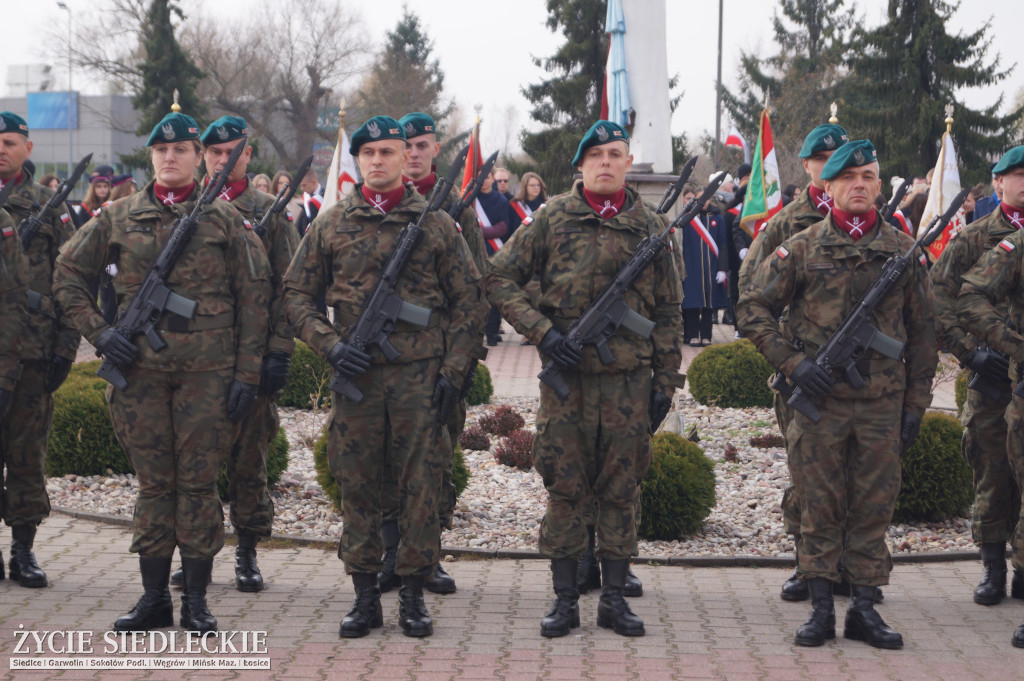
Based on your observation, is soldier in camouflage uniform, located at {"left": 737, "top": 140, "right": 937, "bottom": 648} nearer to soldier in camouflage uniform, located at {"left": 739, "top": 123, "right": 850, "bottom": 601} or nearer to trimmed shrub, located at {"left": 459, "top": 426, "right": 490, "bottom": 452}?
soldier in camouflage uniform, located at {"left": 739, "top": 123, "right": 850, "bottom": 601}

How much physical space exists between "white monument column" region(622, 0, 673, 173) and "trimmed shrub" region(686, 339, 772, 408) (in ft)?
7.46

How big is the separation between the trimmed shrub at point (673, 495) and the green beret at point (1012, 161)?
2513 mm

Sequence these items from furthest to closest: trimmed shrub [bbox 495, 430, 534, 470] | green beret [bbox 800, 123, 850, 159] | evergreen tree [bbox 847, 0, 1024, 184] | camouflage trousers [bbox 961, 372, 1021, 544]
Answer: evergreen tree [bbox 847, 0, 1024, 184] → trimmed shrub [bbox 495, 430, 534, 470] → green beret [bbox 800, 123, 850, 159] → camouflage trousers [bbox 961, 372, 1021, 544]

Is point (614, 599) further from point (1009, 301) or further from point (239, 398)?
Answer: point (1009, 301)

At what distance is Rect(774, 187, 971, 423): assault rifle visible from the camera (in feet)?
18.2

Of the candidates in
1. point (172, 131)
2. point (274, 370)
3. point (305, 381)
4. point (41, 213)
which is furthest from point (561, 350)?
point (305, 381)

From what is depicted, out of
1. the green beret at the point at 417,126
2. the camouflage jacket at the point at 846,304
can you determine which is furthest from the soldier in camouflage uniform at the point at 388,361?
the camouflage jacket at the point at 846,304

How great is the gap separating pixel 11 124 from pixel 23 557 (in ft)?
7.67

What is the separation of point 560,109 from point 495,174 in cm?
1758

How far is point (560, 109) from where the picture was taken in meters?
33.0

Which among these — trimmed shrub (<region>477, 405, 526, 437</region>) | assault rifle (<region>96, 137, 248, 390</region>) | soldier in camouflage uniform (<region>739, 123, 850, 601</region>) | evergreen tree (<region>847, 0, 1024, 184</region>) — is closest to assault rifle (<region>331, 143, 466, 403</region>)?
assault rifle (<region>96, 137, 248, 390</region>)

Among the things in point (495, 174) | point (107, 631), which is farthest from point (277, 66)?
point (107, 631)

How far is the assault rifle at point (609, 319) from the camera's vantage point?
571 cm

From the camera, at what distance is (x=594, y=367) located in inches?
226
